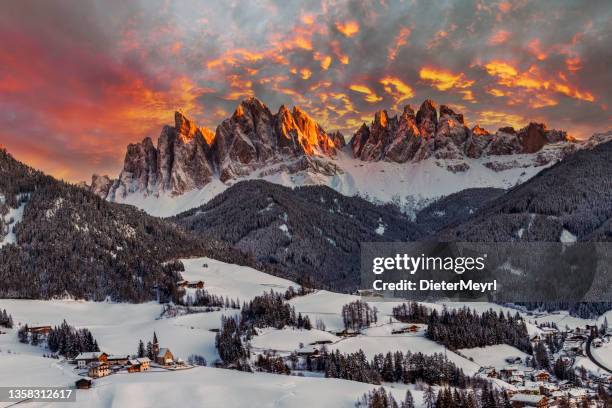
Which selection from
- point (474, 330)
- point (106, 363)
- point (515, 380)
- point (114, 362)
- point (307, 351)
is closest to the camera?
point (106, 363)

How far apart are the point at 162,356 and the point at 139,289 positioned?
89.2m

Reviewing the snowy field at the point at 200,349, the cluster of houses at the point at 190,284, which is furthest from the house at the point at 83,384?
the cluster of houses at the point at 190,284

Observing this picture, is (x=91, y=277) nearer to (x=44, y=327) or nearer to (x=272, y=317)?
(x=44, y=327)

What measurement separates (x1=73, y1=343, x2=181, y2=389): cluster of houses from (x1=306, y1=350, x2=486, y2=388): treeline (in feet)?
78.2

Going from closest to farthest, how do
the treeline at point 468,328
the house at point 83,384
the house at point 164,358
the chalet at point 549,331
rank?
the house at point 83,384 → the house at point 164,358 → the treeline at point 468,328 → the chalet at point 549,331

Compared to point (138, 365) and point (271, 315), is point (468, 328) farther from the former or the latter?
point (138, 365)

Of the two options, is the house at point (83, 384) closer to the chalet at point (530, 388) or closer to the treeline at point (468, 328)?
the chalet at point (530, 388)

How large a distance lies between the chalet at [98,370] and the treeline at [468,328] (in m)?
64.3

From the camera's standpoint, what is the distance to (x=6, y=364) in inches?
4296

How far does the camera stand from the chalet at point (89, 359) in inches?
4190

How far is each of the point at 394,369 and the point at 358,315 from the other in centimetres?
4329

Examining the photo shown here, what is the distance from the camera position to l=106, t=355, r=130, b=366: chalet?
10581 cm

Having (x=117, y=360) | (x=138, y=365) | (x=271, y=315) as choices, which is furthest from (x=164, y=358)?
(x=271, y=315)

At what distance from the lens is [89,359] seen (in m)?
109
